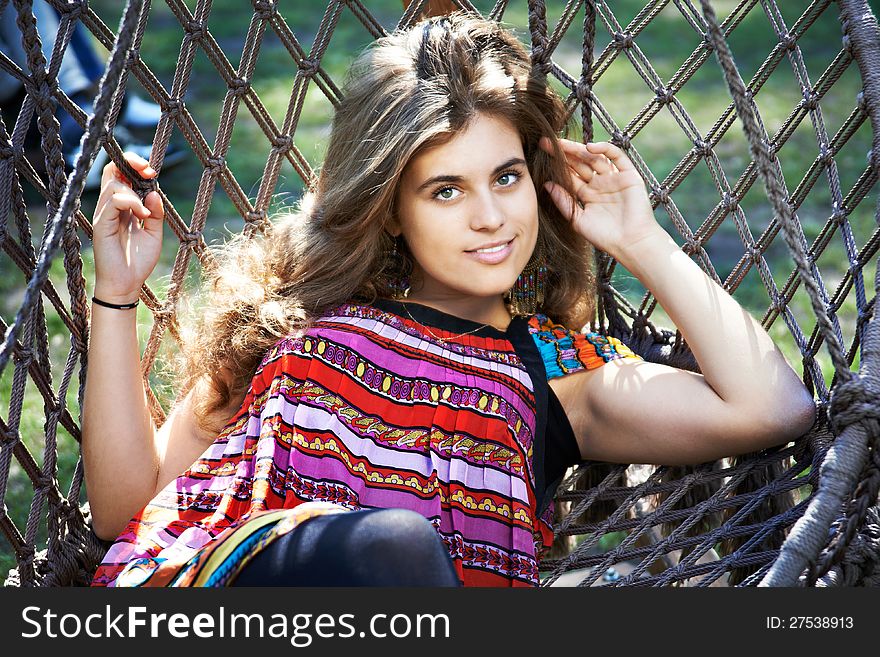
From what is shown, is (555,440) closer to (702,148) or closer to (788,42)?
(702,148)

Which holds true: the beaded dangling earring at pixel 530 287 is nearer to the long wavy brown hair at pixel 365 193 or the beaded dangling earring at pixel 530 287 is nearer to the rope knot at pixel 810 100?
the long wavy brown hair at pixel 365 193

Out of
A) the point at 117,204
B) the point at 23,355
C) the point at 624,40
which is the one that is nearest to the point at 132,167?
the point at 117,204

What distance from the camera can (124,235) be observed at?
126 centimetres

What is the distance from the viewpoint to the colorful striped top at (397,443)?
1.18 meters

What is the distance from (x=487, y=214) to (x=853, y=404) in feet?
1.59

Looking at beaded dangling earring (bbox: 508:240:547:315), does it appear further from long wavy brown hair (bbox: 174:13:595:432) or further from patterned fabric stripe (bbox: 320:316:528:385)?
patterned fabric stripe (bbox: 320:316:528:385)

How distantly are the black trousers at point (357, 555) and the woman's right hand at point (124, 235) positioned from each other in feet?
1.52

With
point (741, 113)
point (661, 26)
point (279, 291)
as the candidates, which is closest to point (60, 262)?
point (279, 291)

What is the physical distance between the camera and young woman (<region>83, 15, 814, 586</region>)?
1.21 meters

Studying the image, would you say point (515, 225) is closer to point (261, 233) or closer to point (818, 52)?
point (261, 233)

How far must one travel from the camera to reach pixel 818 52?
3.81 m

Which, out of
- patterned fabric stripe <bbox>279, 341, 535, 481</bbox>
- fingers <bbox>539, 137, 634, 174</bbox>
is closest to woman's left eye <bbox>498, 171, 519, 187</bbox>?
fingers <bbox>539, 137, 634, 174</bbox>

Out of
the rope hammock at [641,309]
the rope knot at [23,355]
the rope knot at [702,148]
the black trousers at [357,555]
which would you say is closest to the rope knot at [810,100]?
the rope hammock at [641,309]

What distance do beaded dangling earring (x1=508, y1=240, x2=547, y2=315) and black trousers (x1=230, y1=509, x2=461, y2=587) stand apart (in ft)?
1.82
